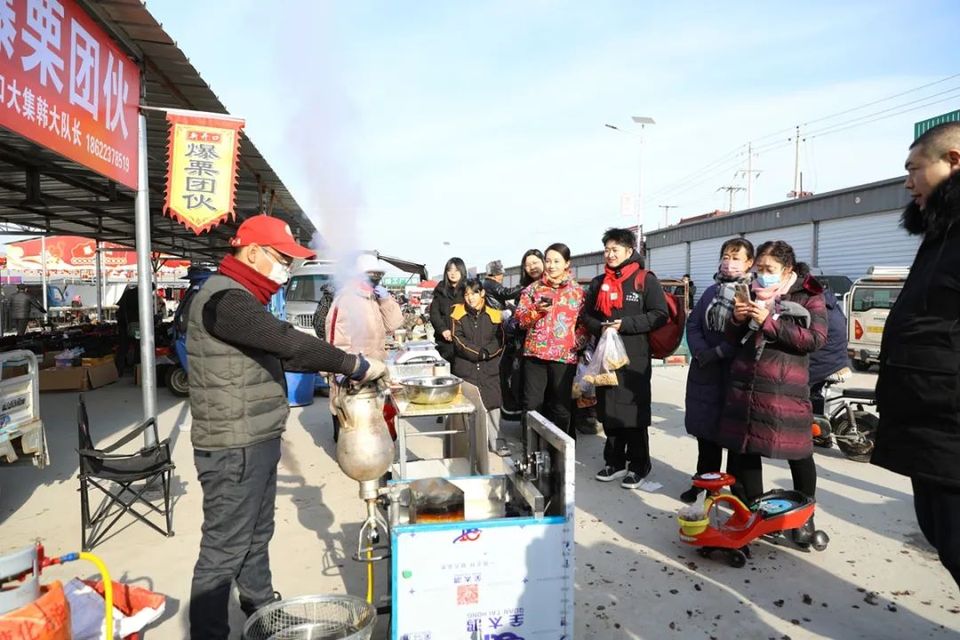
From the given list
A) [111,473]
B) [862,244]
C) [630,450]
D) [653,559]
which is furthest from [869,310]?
[111,473]

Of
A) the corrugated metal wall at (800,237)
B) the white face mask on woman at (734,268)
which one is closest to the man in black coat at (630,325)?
the white face mask on woman at (734,268)

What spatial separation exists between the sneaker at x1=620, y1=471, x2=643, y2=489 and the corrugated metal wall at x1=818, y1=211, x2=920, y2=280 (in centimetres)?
1676

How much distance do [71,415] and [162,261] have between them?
594 inches

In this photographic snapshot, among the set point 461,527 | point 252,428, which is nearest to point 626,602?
point 461,527

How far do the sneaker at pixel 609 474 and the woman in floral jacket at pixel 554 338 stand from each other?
1.58 feet

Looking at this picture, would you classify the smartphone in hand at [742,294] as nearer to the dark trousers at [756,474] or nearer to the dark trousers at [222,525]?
the dark trousers at [756,474]

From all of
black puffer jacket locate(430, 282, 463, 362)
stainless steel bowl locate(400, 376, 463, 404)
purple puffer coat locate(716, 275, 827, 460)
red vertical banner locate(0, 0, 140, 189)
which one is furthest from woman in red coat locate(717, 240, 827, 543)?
red vertical banner locate(0, 0, 140, 189)

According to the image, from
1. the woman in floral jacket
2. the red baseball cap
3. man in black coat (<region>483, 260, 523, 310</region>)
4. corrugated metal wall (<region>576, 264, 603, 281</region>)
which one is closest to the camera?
the red baseball cap

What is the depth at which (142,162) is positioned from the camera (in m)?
4.94

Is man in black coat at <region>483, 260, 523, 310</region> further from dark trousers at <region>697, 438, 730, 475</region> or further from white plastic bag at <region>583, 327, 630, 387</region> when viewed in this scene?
dark trousers at <region>697, 438, 730, 475</region>

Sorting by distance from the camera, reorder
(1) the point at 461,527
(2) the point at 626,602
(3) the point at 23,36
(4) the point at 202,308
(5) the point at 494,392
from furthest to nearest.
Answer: (5) the point at 494,392, (3) the point at 23,36, (2) the point at 626,602, (4) the point at 202,308, (1) the point at 461,527

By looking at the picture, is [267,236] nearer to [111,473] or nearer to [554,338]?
[111,473]

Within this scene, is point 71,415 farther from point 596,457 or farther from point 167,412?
point 596,457

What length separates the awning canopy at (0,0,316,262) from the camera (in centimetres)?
457
